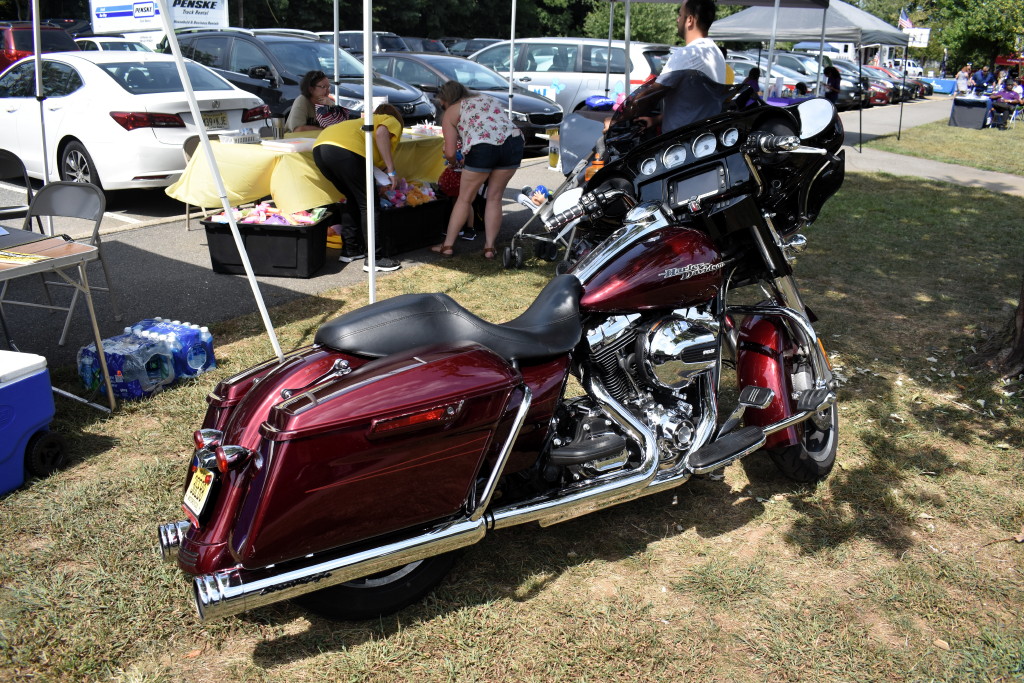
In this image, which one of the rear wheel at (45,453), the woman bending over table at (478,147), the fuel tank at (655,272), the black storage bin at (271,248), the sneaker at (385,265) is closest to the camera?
the fuel tank at (655,272)

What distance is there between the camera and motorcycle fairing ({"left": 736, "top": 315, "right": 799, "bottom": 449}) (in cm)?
339

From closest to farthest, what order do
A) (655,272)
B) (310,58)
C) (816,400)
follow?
(655,272), (816,400), (310,58)

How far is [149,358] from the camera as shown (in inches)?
171

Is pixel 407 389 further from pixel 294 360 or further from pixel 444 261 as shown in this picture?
pixel 444 261

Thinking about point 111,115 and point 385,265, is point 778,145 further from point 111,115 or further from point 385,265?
point 111,115

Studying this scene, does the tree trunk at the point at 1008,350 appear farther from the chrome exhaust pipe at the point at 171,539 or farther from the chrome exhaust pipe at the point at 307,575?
the chrome exhaust pipe at the point at 171,539

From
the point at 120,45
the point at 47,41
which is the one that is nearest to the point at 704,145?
the point at 120,45

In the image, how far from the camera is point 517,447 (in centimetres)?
276

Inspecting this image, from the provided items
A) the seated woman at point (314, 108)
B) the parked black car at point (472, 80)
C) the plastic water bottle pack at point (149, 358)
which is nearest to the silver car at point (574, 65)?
the parked black car at point (472, 80)

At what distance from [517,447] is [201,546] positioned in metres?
1.05

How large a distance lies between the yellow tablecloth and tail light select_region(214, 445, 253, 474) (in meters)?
4.68

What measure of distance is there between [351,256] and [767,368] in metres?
4.66

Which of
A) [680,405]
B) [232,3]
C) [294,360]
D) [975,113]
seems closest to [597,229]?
[680,405]

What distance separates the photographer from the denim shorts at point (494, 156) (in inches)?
276
